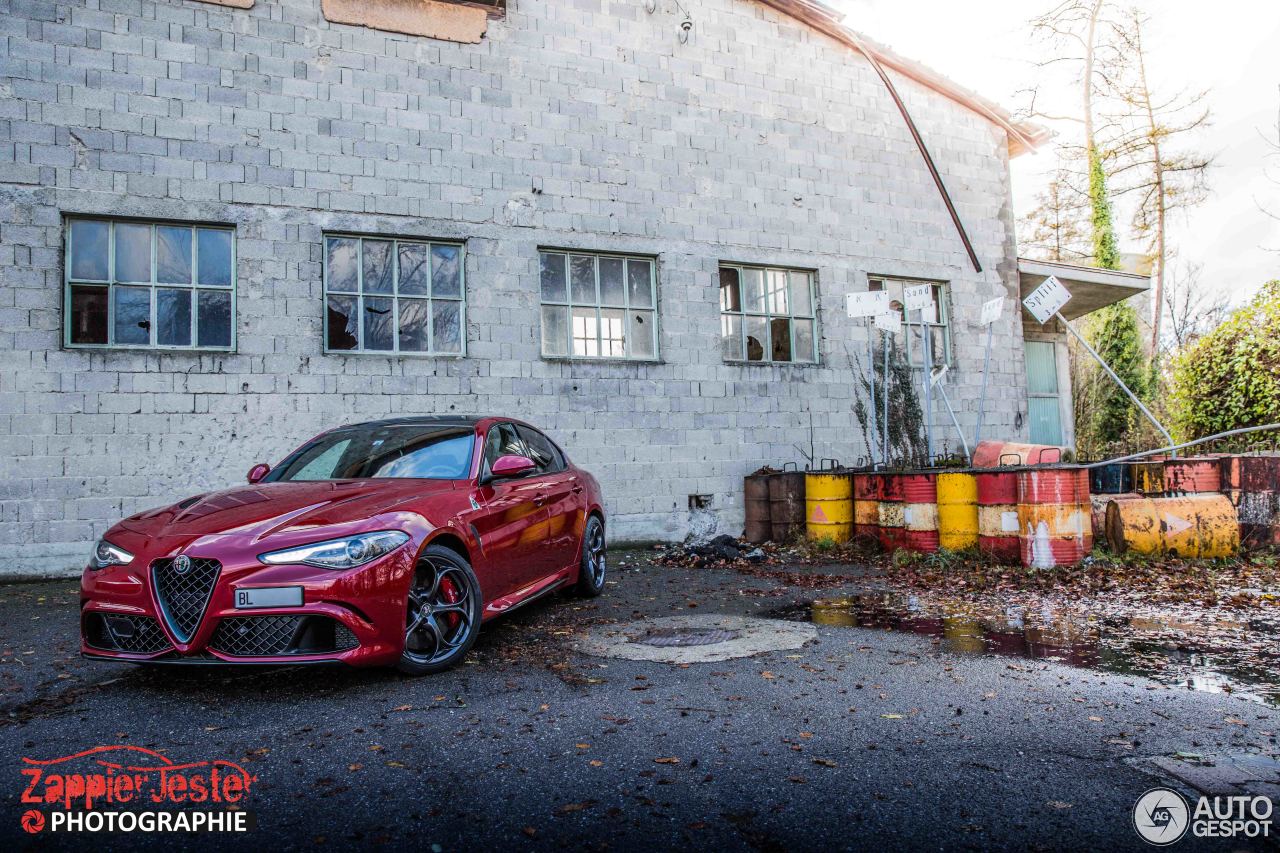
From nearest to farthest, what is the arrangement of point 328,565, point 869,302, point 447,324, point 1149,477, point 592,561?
point 328,565 → point 592,561 → point 1149,477 → point 447,324 → point 869,302

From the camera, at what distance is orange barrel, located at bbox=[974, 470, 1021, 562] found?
25.0 feet

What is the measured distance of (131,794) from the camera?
278cm

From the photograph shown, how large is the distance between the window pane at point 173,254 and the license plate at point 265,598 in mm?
6211

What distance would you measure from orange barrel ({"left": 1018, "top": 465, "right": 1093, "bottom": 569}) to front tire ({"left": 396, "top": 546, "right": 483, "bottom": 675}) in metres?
5.29

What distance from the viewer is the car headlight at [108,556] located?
402cm

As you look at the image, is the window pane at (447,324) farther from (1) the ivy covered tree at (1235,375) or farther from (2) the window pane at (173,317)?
(1) the ivy covered tree at (1235,375)

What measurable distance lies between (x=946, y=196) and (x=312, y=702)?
11.7m

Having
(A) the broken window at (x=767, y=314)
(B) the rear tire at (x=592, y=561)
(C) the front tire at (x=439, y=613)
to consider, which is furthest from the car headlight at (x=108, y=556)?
(A) the broken window at (x=767, y=314)

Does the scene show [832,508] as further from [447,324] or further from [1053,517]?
[447,324]

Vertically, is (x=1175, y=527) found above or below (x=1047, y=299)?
below

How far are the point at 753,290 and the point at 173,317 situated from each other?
23.3 ft

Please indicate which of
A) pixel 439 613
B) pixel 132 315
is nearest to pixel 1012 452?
pixel 439 613

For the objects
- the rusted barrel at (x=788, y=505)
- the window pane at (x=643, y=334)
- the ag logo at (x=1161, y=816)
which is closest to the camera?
the ag logo at (x=1161, y=816)

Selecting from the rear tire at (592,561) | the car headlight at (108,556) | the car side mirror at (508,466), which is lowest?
the rear tire at (592,561)
